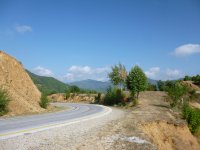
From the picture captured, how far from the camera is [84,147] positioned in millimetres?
12500

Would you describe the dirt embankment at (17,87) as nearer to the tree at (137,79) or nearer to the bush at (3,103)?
the bush at (3,103)

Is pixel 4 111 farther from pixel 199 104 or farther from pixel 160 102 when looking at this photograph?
pixel 199 104

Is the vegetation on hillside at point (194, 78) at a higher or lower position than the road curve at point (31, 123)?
higher

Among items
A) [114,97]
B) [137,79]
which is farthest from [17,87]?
[114,97]

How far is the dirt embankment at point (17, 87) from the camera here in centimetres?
3234

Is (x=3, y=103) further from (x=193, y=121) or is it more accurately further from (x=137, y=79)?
(x=137, y=79)

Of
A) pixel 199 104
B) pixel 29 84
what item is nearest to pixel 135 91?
pixel 199 104

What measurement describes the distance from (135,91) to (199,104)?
14256 millimetres

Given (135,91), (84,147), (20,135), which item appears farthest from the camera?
(135,91)

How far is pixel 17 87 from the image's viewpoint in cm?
3788

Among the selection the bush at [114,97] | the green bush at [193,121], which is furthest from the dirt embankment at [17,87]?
the bush at [114,97]

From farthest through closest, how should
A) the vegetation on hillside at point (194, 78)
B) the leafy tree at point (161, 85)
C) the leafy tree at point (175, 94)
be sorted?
the leafy tree at point (161, 85), the vegetation on hillside at point (194, 78), the leafy tree at point (175, 94)

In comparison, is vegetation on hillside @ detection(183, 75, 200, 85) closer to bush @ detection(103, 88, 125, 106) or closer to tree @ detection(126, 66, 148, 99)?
bush @ detection(103, 88, 125, 106)

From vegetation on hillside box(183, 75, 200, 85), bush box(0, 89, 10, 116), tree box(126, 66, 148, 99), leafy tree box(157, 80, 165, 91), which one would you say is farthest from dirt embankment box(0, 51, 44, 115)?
vegetation on hillside box(183, 75, 200, 85)
